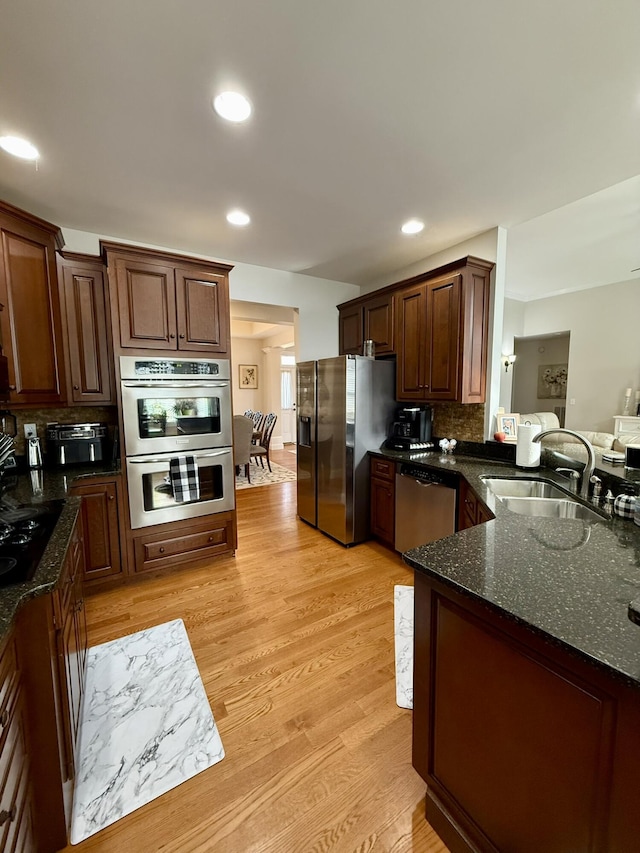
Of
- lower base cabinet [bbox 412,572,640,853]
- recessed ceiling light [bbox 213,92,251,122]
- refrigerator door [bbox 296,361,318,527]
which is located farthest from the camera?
refrigerator door [bbox 296,361,318,527]

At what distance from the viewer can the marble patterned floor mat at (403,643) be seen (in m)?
1.72

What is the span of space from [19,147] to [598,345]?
27.0 feet

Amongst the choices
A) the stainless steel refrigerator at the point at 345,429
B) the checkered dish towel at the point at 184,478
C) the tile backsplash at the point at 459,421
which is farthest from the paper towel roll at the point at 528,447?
the checkered dish towel at the point at 184,478

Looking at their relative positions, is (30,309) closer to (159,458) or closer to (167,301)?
(167,301)

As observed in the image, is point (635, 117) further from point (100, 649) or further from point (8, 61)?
point (100, 649)

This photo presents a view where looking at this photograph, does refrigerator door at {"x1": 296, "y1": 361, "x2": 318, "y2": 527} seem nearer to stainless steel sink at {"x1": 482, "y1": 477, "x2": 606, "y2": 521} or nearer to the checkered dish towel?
the checkered dish towel

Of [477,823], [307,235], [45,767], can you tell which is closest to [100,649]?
[45,767]

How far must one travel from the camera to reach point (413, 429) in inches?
127

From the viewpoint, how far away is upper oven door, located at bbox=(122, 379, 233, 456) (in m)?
2.54

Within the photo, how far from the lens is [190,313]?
8.93 ft

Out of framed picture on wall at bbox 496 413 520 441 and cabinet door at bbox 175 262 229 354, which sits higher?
cabinet door at bbox 175 262 229 354

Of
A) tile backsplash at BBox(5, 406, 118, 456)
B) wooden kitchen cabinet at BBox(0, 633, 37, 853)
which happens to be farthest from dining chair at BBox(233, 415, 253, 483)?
wooden kitchen cabinet at BBox(0, 633, 37, 853)

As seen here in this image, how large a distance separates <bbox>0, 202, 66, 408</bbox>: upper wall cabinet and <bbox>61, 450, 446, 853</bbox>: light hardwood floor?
5.21 feet

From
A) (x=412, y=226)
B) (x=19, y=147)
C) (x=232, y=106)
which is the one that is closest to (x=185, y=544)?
(x=19, y=147)
